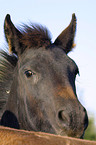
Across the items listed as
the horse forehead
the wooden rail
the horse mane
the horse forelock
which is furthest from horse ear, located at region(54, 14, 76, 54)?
the wooden rail

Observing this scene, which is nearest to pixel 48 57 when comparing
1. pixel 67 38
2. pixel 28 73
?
pixel 28 73

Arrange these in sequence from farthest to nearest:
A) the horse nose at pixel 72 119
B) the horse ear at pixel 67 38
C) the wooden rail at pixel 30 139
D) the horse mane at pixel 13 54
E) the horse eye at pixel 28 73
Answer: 1. the horse ear at pixel 67 38
2. the horse mane at pixel 13 54
3. the horse eye at pixel 28 73
4. the horse nose at pixel 72 119
5. the wooden rail at pixel 30 139

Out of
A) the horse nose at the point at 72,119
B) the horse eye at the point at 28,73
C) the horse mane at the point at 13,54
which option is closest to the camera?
the horse nose at the point at 72,119

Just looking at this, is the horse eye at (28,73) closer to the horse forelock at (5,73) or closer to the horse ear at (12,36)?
the horse ear at (12,36)

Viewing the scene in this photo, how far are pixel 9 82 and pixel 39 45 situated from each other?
3.85 ft

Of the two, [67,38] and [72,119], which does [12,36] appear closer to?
[67,38]

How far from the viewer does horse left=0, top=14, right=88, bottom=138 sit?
332cm

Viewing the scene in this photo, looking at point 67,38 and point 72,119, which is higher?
point 67,38

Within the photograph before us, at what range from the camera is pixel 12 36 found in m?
4.79

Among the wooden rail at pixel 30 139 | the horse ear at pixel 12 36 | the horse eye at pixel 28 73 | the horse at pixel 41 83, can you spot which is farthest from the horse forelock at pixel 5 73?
the wooden rail at pixel 30 139

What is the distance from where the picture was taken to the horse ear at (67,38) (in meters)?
5.09

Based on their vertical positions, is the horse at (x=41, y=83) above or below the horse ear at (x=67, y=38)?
below

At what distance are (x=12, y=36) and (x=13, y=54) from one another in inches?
19.3

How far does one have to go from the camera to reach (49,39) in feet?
16.1
